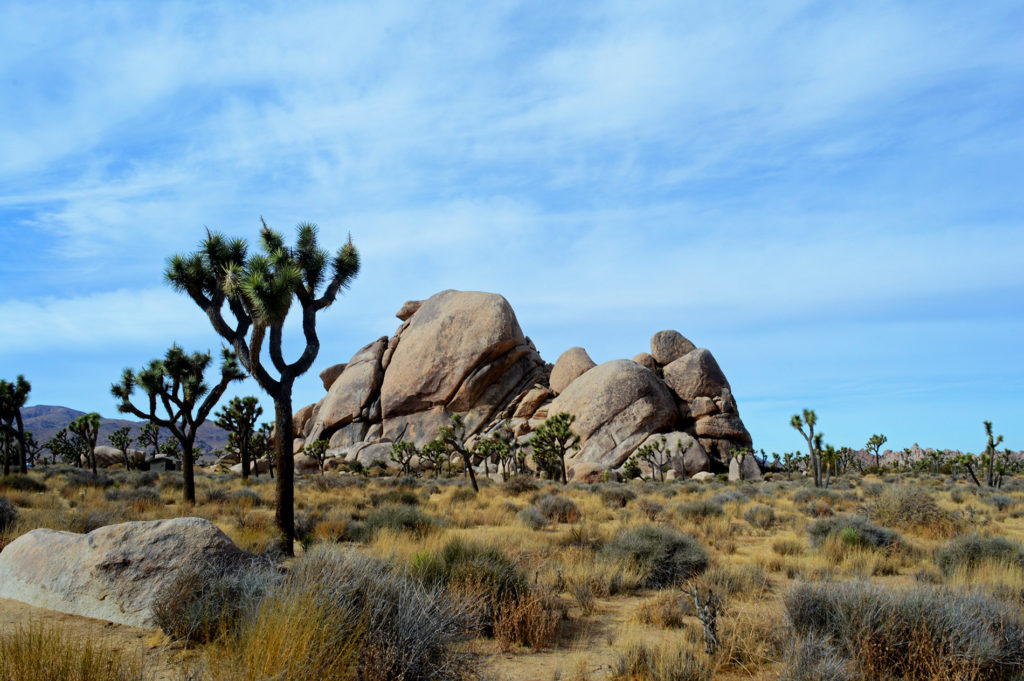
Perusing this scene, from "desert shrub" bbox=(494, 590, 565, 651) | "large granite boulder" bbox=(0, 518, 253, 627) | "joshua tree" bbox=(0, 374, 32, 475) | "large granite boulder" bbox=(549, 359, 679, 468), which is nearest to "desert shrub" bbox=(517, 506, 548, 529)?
"desert shrub" bbox=(494, 590, 565, 651)

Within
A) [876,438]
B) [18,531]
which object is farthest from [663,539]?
[876,438]

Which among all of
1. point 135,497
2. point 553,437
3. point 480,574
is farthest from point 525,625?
point 553,437

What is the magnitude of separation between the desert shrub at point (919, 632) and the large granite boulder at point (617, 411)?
48.2 meters

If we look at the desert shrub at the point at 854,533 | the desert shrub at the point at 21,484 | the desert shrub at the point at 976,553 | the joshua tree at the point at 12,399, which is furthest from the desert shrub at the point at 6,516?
the joshua tree at the point at 12,399

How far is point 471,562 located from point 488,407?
56350 mm

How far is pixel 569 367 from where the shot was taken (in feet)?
216

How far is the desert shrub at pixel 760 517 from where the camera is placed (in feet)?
53.6

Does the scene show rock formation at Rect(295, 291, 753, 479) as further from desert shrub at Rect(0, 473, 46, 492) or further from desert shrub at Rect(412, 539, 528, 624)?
desert shrub at Rect(412, 539, 528, 624)

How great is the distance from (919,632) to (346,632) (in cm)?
469

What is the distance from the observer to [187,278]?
1443cm

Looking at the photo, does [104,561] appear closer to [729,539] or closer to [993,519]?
[729,539]

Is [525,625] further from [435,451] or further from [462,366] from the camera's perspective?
[462,366]

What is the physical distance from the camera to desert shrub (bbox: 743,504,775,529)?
1634 cm

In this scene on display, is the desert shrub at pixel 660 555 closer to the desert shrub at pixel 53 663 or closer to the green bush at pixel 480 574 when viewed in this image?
the green bush at pixel 480 574
